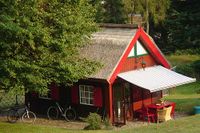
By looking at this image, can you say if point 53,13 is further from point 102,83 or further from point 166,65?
point 166,65

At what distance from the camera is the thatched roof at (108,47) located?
89.1ft

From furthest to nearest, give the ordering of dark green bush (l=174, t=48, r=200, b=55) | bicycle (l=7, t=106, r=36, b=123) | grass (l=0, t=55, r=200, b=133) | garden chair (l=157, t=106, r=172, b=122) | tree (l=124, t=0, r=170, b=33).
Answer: dark green bush (l=174, t=48, r=200, b=55) → tree (l=124, t=0, r=170, b=33) → bicycle (l=7, t=106, r=36, b=123) → garden chair (l=157, t=106, r=172, b=122) → grass (l=0, t=55, r=200, b=133)

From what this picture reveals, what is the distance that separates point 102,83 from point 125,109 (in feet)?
6.89

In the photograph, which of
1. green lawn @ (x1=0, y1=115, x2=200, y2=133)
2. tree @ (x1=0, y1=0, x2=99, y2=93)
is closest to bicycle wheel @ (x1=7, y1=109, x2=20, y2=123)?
green lawn @ (x1=0, y1=115, x2=200, y2=133)

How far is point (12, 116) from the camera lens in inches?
1176

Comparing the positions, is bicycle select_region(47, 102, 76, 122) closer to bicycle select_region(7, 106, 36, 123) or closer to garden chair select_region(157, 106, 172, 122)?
bicycle select_region(7, 106, 36, 123)

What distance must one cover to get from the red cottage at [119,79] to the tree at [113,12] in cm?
2984

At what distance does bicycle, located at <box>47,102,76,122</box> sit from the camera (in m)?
28.7

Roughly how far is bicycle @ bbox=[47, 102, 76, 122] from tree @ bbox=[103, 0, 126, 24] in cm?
3157

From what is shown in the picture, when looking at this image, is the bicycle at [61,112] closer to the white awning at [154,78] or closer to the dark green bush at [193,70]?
the white awning at [154,78]

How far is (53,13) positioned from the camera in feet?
75.8

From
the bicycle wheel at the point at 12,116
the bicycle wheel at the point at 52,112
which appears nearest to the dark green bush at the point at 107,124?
the bicycle wheel at the point at 52,112

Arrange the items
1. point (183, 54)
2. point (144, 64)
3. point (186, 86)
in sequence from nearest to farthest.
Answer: point (144, 64), point (186, 86), point (183, 54)

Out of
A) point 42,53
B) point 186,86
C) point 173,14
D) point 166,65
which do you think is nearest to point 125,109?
point 166,65
